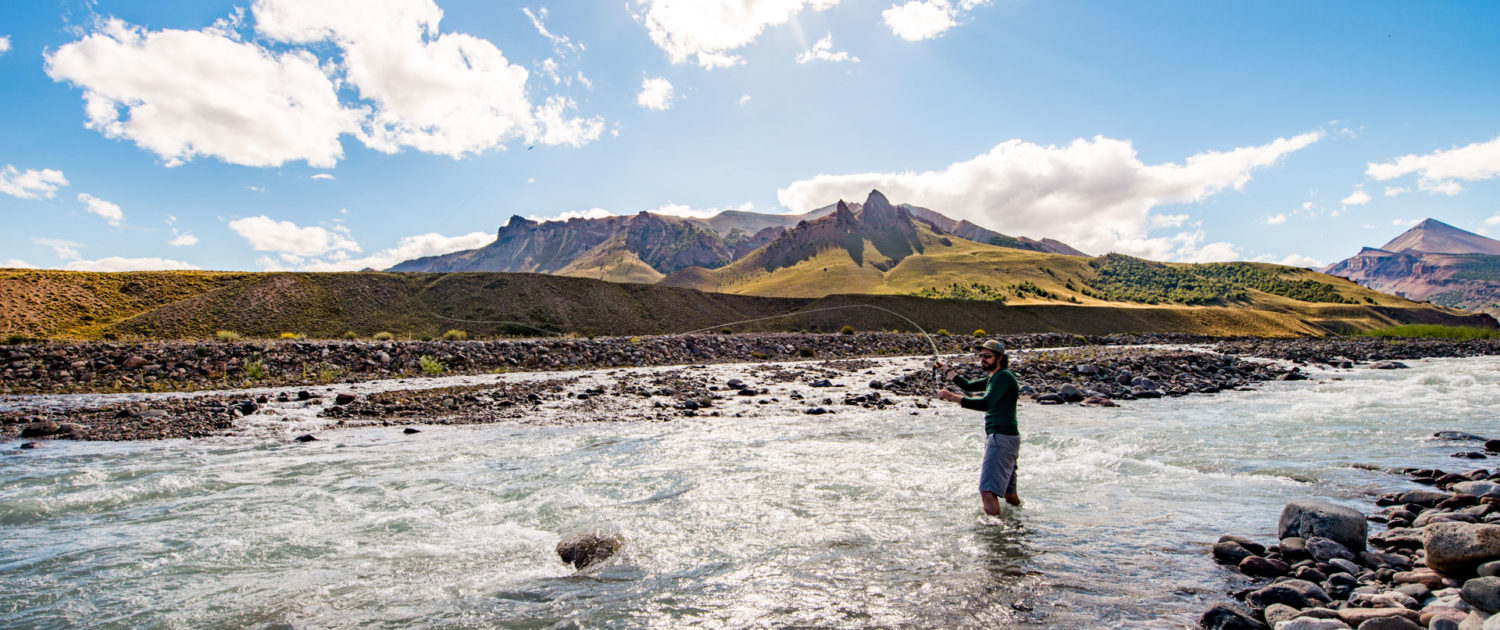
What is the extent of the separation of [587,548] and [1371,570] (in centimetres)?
778

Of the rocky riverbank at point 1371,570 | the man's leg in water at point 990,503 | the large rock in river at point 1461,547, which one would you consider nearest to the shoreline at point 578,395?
the man's leg in water at point 990,503

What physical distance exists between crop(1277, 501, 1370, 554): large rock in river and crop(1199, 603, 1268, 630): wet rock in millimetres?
2354

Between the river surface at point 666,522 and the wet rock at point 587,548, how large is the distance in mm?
224

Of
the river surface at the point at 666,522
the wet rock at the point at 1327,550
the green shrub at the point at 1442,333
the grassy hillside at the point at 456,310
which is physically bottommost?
the river surface at the point at 666,522

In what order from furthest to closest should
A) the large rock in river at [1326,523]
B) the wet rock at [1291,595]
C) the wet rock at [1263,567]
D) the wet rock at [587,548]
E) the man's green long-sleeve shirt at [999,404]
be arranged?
the man's green long-sleeve shirt at [999,404] < the wet rock at [587,548] < the large rock in river at [1326,523] < the wet rock at [1263,567] < the wet rock at [1291,595]

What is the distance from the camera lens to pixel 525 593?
19.2 ft

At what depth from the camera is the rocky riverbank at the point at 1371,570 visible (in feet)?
14.8

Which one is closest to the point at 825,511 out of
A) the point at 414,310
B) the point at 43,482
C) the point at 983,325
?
→ the point at 43,482

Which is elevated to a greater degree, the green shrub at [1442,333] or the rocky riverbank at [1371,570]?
the green shrub at [1442,333]

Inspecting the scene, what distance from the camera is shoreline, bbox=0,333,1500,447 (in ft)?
49.2

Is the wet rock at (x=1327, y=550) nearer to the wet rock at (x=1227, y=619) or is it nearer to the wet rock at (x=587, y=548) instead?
the wet rock at (x=1227, y=619)

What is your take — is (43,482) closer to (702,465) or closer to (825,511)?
(702,465)

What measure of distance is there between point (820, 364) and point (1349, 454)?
2419cm

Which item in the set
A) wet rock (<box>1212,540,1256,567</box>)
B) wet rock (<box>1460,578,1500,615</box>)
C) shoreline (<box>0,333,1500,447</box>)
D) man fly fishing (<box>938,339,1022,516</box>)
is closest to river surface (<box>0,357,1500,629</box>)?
wet rock (<box>1212,540,1256,567</box>)
